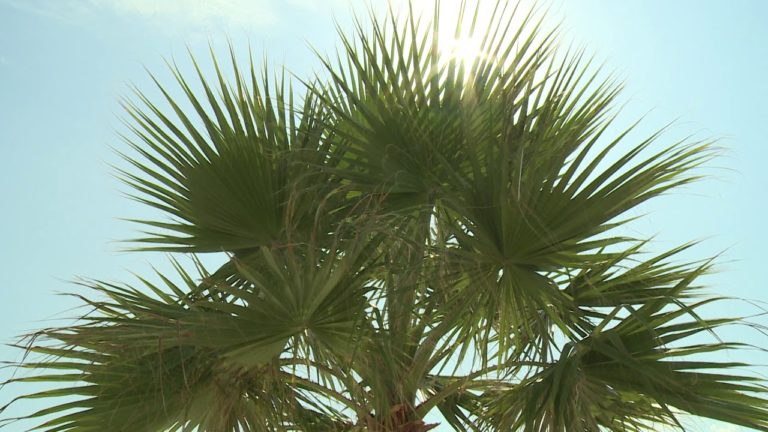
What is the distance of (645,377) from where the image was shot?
2951 millimetres

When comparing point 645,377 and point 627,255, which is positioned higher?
point 627,255

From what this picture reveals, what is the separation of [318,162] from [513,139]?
3.27 ft

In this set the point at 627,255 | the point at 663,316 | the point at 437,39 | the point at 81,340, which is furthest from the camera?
the point at 437,39

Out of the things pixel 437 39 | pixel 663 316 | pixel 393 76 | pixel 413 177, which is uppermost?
pixel 437 39

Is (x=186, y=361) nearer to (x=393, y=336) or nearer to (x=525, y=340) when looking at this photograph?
(x=393, y=336)

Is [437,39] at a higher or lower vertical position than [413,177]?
higher

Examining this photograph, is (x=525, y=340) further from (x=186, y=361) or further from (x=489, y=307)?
(x=186, y=361)

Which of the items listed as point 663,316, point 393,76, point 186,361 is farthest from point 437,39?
point 186,361

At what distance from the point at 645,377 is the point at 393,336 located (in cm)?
103

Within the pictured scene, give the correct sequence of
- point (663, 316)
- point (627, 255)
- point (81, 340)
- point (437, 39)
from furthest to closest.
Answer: point (437, 39)
point (627, 255)
point (663, 316)
point (81, 340)

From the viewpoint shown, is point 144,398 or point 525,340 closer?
point 144,398

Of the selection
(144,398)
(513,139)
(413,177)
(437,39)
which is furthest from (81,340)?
(437,39)

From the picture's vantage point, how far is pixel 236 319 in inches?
113

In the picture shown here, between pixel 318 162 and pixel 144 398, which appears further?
pixel 318 162
